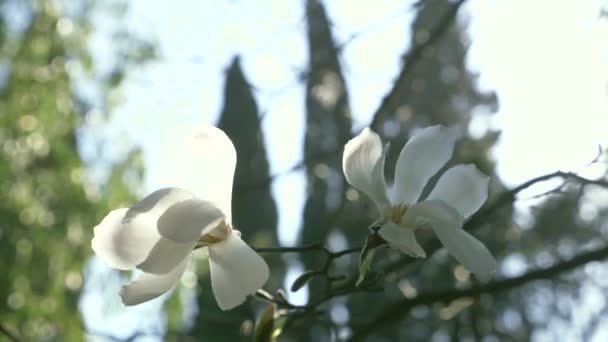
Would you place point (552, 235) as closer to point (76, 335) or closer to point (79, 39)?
point (76, 335)

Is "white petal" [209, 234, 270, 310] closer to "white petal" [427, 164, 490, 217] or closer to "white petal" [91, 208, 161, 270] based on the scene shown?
"white petal" [91, 208, 161, 270]

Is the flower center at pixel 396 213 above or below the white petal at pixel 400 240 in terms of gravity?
below

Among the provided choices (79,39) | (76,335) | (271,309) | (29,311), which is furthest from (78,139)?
(271,309)

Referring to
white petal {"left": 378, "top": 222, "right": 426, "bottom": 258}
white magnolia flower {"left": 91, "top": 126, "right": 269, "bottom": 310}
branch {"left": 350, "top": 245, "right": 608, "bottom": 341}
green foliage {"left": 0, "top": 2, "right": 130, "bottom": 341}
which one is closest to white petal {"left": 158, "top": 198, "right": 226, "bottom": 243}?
white magnolia flower {"left": 91, "top": 126, "right": 269, "bottom": 310}

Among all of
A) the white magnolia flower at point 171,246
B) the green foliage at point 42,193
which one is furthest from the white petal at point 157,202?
the green foliage at point 42,193

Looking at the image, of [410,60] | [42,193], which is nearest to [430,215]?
[410,60]

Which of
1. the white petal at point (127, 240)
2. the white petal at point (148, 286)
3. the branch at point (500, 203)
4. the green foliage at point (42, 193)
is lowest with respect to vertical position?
the green foliage at point (42, 193)

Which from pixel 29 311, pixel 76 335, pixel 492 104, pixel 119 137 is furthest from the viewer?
pixel 119 137

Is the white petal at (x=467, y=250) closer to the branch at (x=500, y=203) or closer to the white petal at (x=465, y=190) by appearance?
the white petal at (x=465, y=190)
